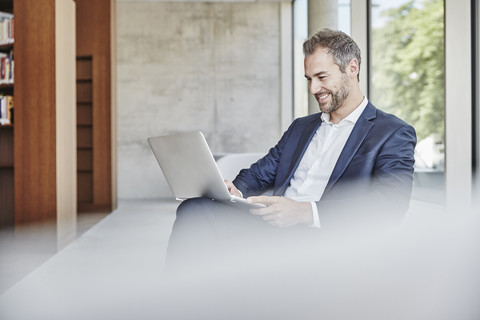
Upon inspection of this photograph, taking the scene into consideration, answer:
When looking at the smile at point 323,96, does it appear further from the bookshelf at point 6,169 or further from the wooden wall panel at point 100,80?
the wooden wall panel at point 100,80

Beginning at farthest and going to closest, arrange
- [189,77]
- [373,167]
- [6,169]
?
1. [189,77]
2. [6,169]
3. [373,167]

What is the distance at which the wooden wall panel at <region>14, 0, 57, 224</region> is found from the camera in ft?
13.3

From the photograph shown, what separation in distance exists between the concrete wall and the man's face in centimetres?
681

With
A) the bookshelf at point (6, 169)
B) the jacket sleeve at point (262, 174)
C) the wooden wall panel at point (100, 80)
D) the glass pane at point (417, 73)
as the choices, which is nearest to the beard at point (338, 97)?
the jacket sleeve at point (262, 174)

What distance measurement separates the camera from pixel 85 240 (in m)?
4.33

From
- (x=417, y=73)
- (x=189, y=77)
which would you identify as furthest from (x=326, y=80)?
(x=189, y=77)

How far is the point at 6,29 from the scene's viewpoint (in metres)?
4.43

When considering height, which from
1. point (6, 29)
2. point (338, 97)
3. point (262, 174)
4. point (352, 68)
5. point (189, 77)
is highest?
point (189, 77)

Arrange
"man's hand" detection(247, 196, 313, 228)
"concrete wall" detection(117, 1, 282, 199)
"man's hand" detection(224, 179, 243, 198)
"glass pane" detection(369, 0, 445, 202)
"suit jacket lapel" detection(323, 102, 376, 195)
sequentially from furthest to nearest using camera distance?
1. "concrete wall" detection(117, 1, 282, 199)
2. "glass pane" detection(369, 0, 445, 202)
3. "man's hand" detection(224, 179, 243, 198)
4. "suit jacket lapel" detection(323, 102, 376, 195)
5. "man's hand" detection(247, 196, 313, 228)

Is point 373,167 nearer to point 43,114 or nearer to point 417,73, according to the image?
point 417,73

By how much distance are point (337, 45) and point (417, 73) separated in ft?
8.40

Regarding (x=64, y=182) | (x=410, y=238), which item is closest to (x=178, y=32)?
(x=64, y=182)

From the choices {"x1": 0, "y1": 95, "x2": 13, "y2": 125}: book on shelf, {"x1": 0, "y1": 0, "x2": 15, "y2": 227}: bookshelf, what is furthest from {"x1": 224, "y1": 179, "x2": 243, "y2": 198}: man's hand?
{"x1": 0, "y1": 0, "x2": 15, "y2": 227}: bookshelf

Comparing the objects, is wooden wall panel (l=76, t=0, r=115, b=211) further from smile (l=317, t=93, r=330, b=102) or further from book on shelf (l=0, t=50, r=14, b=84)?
smile (l=317, t=93, r=330, b=102)
